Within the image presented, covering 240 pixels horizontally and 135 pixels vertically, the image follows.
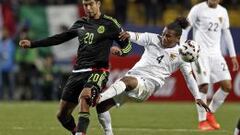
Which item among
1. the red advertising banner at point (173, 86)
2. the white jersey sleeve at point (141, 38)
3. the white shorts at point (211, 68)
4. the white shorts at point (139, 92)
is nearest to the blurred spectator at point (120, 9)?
the red advertising banner at point (173, 86)

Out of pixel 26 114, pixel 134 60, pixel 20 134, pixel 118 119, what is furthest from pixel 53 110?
pixel 20 134

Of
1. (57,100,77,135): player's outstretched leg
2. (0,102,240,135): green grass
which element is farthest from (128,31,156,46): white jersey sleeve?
(0,102,240,135): green grass

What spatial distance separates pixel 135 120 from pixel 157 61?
13.4 ft

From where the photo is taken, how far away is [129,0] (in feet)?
86.4

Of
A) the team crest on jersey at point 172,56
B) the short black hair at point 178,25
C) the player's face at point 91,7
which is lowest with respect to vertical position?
the team crest on jersey at point 172,56

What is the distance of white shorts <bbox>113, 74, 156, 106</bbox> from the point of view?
1169 cm

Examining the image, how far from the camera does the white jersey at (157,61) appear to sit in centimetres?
1219

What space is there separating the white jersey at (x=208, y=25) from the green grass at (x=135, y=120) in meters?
1.52

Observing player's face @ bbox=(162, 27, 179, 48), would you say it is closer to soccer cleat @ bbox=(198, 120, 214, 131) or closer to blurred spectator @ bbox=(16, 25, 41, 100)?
soccer cleat @ bbox=(198, 120, 214, 131)

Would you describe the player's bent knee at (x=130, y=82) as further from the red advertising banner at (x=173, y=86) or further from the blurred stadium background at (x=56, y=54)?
the red advertising banner at (x=173, y=86)

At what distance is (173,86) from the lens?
23359mm

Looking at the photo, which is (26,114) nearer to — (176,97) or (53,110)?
(53,110)

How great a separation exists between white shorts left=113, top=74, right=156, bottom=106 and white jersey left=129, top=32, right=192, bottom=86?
0.16 m

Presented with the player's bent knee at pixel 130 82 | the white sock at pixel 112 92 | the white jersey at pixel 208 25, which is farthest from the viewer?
the white jersey at pixel 208 25
